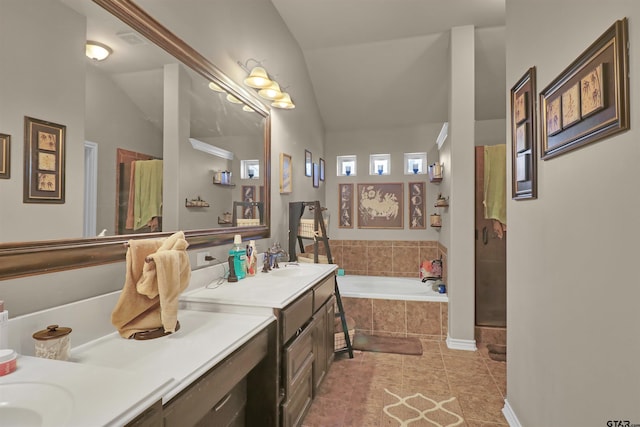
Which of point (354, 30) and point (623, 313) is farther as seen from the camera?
point (354, 30)

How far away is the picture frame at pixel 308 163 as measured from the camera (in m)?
3.81

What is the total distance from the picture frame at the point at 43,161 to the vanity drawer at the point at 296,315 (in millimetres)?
1013

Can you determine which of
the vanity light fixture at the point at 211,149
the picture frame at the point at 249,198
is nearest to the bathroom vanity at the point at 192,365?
the picture frame at the point at 249,198

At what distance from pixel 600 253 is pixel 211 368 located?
1.35 metres

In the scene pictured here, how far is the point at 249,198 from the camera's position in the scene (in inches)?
96.3

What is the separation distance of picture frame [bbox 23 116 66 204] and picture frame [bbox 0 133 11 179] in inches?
1.6

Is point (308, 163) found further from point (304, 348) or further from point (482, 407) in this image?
point (482, 407)

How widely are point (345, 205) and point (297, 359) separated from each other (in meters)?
3.29

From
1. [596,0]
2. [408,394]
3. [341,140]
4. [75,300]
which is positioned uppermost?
[341,140]

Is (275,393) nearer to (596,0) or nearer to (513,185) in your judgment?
(513,185)

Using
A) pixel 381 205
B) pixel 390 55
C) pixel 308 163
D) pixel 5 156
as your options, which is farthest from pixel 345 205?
pixel 5 156

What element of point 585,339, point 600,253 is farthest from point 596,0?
point 585,339

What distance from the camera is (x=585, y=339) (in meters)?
1.15

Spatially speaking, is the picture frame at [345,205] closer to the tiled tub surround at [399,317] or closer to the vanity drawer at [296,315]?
the tiled tub surround at [399,317]
